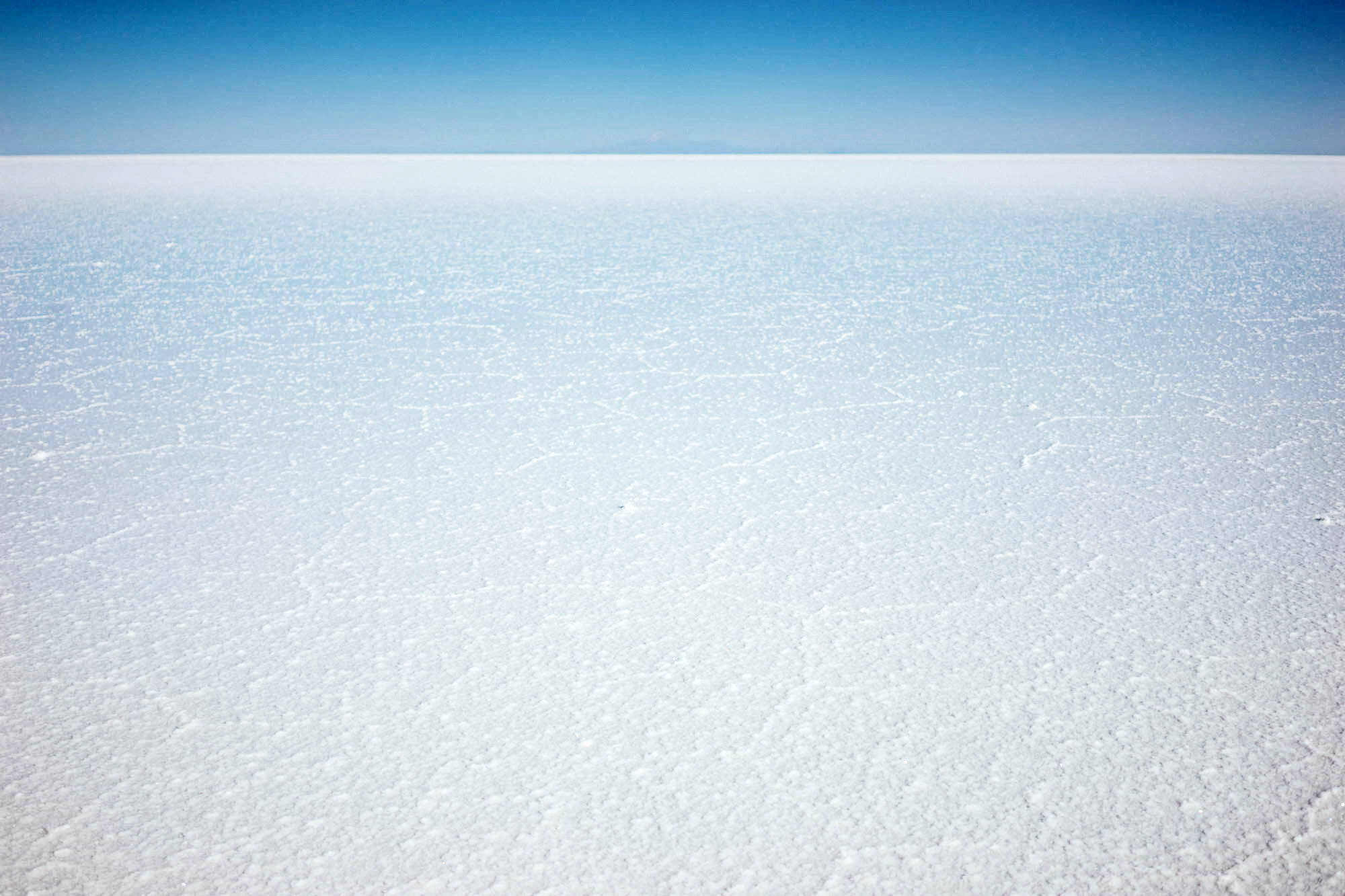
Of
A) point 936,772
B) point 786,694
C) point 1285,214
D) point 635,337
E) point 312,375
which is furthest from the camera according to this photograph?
point 1285,214

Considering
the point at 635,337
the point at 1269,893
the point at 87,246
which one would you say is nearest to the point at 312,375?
the point at 635,337

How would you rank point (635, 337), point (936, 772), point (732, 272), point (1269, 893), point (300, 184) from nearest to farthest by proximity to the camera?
point (1269, 893) → point (936, 772) → point (635, 337) → point (732, 272) → point (300, 184)

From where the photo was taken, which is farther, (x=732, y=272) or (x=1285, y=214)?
(x=1285, y=214)

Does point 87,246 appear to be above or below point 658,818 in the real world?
above

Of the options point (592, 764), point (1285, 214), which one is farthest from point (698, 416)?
point (1285, 214)

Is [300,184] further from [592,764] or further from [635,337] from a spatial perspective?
[592,764]

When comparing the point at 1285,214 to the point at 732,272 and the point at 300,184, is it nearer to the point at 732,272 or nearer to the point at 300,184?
the point at 732,272
